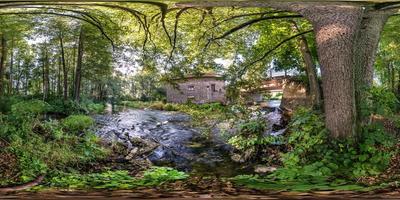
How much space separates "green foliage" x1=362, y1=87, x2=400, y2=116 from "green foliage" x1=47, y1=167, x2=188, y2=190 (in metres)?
1.09

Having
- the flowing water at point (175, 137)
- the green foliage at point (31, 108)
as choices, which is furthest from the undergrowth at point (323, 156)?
the green foliage at point (31, 108)

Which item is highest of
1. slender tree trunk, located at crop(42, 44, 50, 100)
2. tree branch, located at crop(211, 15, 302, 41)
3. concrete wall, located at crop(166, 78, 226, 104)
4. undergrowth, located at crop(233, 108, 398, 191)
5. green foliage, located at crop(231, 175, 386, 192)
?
tree branch, located at crop(211, 15, 302, 41)

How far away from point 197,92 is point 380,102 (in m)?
1.04

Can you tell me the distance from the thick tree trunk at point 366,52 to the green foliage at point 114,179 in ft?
3.56

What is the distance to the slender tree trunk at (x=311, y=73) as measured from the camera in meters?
2.51

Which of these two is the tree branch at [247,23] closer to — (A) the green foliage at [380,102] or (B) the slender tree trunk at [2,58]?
(A) the green foliage at [380,102]

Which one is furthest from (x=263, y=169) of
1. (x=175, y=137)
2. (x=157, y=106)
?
(x=157, y=106)

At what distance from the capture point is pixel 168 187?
2.20 m

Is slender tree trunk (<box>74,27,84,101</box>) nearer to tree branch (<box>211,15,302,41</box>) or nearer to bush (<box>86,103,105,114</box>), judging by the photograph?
bush (<box>86,103,105,114</box>)

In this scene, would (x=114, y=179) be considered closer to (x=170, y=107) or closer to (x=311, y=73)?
(x=170, y=107)

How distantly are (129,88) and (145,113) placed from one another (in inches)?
6.7

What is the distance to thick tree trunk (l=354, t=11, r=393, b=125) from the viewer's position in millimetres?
2479

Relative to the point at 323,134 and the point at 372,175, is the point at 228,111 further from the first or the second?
the point at 372,175

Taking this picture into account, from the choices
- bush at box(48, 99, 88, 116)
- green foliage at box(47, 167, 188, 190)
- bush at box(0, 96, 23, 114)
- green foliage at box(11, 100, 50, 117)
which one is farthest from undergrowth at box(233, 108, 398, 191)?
bush at box(0, 96, 23, 114)
